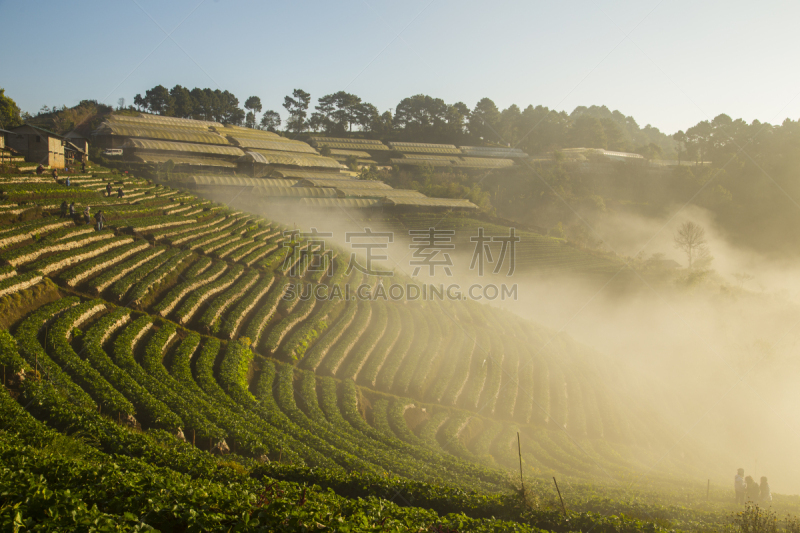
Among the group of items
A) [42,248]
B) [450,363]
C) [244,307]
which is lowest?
[450,363]

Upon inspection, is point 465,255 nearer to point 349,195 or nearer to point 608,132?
point 349,195

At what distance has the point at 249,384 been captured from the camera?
90.0 feet

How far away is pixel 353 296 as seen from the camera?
43281 mm

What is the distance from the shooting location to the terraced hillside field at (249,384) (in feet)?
40.2

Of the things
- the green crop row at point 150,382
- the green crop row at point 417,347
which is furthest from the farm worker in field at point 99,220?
the green crop row at point 417,347

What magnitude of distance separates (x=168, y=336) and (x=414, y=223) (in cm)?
6008

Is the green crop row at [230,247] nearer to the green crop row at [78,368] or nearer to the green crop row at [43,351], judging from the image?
the green crop row at [43,351]

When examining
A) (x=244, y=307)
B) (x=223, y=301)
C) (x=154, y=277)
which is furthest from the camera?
(x=244, y=307)

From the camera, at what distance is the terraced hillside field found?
12.3m

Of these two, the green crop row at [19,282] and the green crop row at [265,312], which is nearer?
the green crop row at [19,282]

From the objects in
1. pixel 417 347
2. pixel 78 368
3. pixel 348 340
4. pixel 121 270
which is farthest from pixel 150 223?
pixel 417 347

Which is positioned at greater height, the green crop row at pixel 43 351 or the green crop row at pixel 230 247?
the green crop row at pixel 230 247

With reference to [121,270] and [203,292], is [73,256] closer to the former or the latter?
[121,270]

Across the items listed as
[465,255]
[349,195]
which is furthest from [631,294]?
[349,195]
